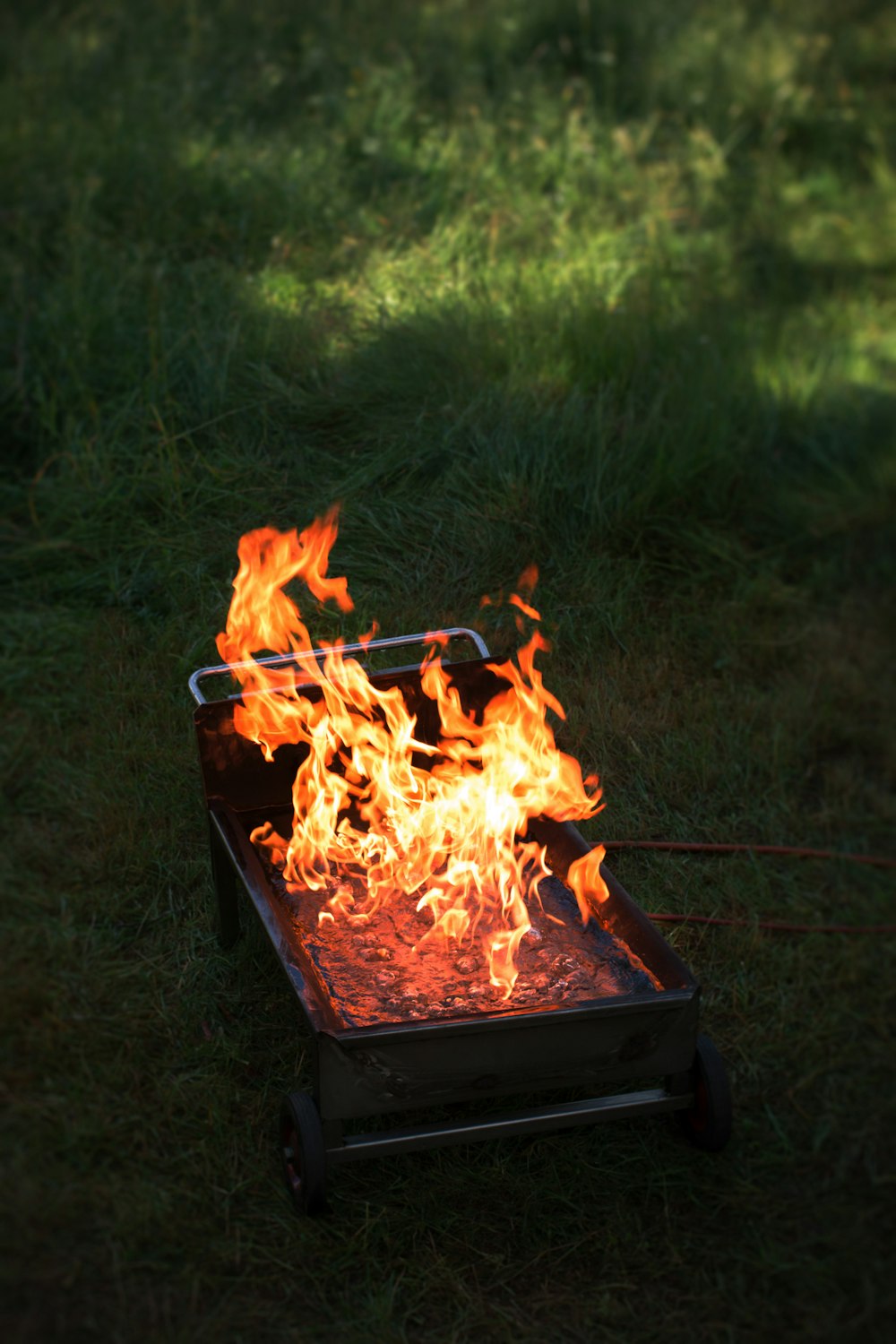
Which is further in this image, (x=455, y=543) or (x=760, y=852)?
(x=455, y=543)

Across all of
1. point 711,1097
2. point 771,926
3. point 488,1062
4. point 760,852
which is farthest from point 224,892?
point 760,852

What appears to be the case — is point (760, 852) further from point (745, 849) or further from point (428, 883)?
point (428, 883)

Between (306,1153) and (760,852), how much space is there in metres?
1.74

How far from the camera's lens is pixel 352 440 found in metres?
4.83

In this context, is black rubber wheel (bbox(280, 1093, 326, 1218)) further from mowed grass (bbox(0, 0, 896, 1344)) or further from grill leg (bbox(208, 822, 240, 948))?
grill leg (bbox(208, 822, 240, 948))

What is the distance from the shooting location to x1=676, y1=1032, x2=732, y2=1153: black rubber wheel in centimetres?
269

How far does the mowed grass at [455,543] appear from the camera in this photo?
2613 mm

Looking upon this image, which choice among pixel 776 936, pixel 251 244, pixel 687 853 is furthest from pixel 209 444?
pixel 776 936

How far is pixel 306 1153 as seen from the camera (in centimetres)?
251

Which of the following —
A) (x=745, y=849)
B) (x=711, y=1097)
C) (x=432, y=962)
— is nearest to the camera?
(x=711, y=1097)

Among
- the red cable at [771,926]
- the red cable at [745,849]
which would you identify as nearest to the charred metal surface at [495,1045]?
the red cable at [771,926]

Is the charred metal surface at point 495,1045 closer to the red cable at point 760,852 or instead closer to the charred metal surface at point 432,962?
the charred metal surface at point 432,962

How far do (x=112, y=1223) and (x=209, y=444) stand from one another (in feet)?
9.70

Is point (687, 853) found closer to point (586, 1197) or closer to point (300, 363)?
point (586, 1197)
